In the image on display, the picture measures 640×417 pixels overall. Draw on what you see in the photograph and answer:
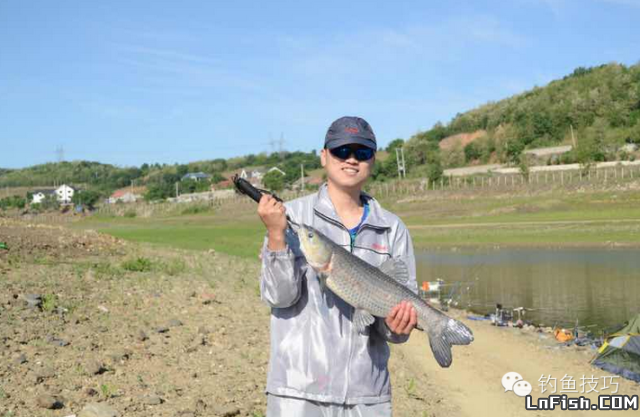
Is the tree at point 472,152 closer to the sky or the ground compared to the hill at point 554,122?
closer to the ground

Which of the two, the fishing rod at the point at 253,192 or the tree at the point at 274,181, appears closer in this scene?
the fishing rod at the point at 253,192

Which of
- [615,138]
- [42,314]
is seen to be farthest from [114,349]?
[615,138]

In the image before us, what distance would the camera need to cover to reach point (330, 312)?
3918mm

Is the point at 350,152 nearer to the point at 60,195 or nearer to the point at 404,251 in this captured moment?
the point at 404,251

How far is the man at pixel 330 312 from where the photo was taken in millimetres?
3770

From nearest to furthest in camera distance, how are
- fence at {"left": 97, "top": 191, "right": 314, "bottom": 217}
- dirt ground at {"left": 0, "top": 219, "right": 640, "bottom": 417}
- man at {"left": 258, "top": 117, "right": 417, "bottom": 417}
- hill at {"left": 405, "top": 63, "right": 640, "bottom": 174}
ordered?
man at {"left": 258, "top": 117, "right": 417, "bottom": 417}
dirt ground at {"left": 0, "top": 219, "right": 640, "bottom": 417}
fence at {"left": 97, "top": 191, "right": 314, "bottom": 217}
hill at {"left": 405, "top": 63, "right": 640, "bottom": 174}

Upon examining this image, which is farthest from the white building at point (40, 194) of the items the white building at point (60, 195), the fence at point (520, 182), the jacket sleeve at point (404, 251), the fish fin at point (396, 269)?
the fish fin at point (396, 269)

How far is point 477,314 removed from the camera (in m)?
19.2

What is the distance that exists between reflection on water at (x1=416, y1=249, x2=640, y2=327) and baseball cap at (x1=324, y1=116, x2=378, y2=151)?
14.4 meters

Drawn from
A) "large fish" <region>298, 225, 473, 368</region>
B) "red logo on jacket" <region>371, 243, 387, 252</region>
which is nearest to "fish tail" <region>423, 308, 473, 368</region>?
"large fish" <region>298, 225, 473, 368</region>

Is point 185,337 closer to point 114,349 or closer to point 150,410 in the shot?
point 114,349

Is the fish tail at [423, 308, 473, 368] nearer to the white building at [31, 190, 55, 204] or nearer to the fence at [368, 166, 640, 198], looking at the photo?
the fence at [368, 166, 640, 198]

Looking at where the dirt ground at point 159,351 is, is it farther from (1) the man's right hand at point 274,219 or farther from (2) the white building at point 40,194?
(2) the white building at point 40,194

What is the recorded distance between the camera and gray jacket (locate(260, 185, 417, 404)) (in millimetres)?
3777
